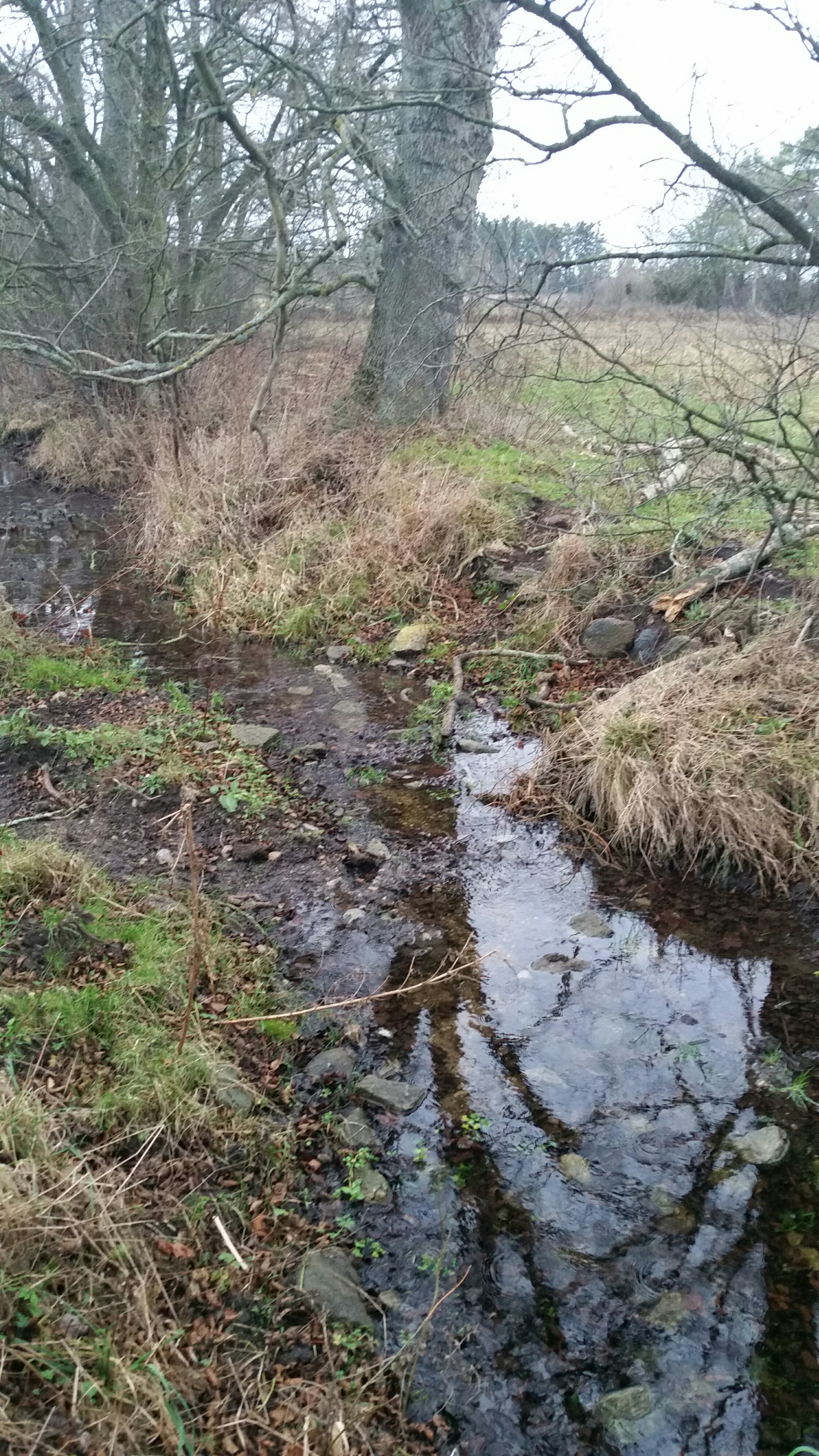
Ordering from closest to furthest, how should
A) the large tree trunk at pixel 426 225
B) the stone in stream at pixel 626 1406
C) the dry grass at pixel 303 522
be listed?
the stone in stream at pixel 626 1406 < the dry grass at pixel 303 522 < the large tree trunk at pixel 426 225

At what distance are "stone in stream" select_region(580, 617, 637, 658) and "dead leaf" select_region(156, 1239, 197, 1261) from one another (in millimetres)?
5100

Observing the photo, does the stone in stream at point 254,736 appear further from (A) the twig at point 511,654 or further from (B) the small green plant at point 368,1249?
(B) the small green plant at point 368,1249

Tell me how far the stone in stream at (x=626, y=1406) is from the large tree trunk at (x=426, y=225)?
7.63 metres

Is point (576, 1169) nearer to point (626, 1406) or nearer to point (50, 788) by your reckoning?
point (626, 1406)

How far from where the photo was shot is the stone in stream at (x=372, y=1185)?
295 centimetres

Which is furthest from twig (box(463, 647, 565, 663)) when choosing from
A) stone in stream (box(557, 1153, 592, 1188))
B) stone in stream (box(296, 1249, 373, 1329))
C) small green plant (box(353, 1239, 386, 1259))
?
stone in stream (box(296, 1249, 373, 1329))

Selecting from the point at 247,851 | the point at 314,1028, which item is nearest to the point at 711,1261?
the point at 314,1028

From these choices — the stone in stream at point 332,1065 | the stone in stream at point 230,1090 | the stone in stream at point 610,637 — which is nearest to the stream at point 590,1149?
the stone in stream at point 332,1065

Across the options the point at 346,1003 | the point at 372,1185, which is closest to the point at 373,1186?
the point at 372,1185

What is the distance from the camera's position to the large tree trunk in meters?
8.99

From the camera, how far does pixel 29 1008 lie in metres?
3.08

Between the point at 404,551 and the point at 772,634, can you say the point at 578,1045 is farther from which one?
the point at 404,551

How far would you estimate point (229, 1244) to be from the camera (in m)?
2.57

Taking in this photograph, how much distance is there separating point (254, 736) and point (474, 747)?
1.47 meters
